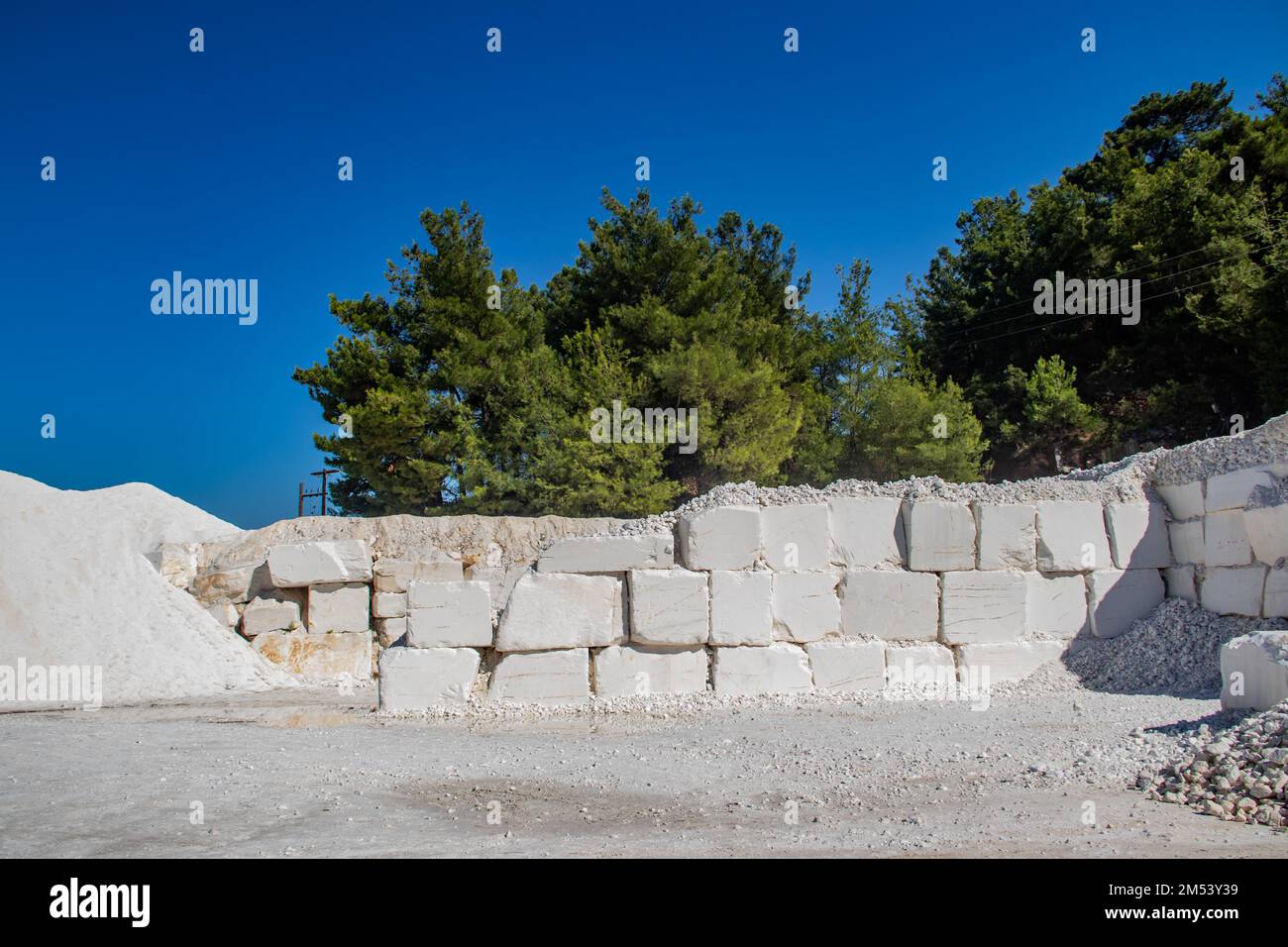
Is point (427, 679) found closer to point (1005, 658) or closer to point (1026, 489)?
point (1005, 658)

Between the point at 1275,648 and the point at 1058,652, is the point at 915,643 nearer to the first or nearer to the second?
the point at 1058,652

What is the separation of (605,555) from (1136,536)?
575 cm

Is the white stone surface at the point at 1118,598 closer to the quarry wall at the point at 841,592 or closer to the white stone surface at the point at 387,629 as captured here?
the quarry wall at the point at 841,592

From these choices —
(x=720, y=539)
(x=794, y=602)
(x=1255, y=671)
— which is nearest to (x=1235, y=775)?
(x=1255, y=671)

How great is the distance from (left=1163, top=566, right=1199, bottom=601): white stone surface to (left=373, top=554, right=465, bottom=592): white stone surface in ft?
32.2

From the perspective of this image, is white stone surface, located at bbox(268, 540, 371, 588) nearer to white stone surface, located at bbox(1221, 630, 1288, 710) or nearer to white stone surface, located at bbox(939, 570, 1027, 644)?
white stone surface, located at bbox(939, 570, 1027, 644)

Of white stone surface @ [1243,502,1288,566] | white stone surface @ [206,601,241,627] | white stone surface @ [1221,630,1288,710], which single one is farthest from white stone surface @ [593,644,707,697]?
white stone surface @ [206,601,241,627]

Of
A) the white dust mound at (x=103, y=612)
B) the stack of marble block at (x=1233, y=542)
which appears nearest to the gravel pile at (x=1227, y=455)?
the stack of marble block at (x=1233, y=542)

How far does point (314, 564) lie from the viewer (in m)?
13.8

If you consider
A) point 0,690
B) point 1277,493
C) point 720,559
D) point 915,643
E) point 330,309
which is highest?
point 330,309

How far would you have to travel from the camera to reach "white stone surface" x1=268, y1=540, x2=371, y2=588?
13680 mm

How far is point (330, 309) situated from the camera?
22.7 metres

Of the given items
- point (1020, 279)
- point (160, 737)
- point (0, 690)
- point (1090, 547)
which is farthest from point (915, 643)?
point (1020, 279)

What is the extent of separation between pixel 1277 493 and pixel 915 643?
3582mm
